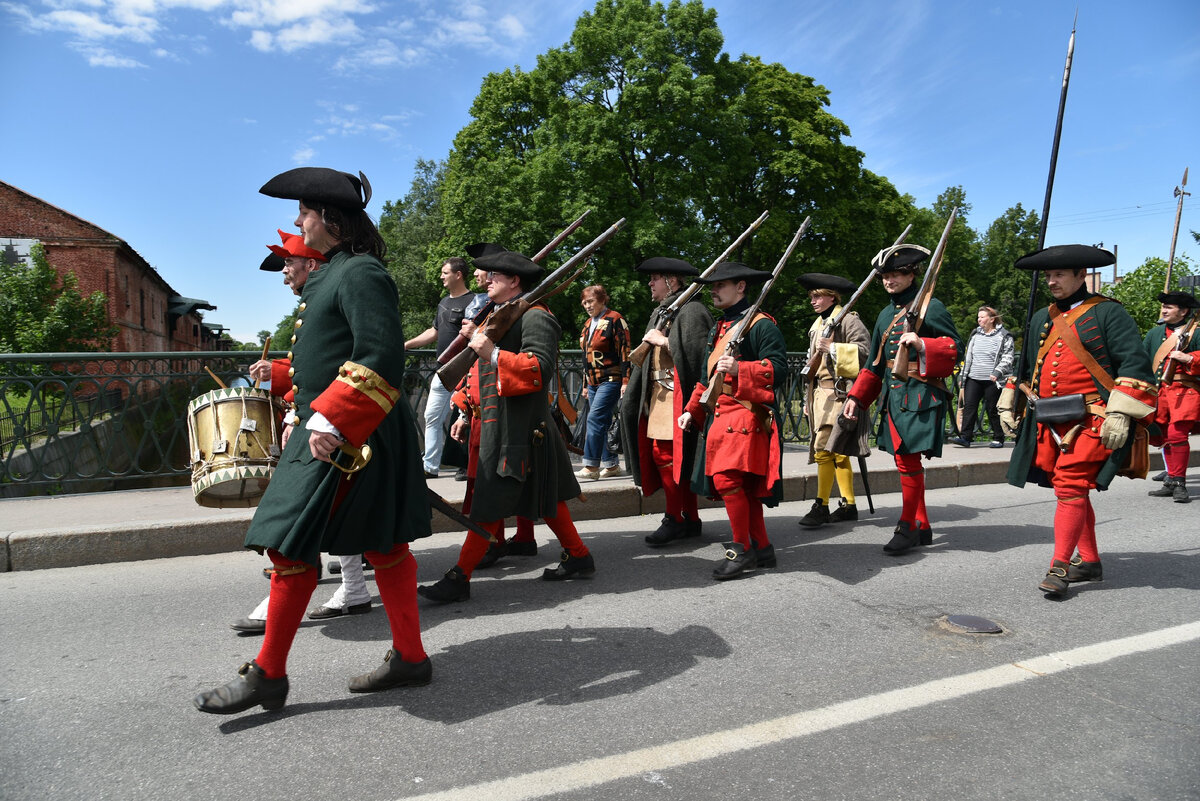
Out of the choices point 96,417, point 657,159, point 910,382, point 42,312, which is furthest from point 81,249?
point 910,382

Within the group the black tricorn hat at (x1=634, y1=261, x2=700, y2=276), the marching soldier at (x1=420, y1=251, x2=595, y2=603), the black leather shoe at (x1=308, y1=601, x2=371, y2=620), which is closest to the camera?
the marching soldier at (x1=420, y1=251, x2=595, y2=603)

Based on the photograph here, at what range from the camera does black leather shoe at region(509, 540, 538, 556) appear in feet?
19.2

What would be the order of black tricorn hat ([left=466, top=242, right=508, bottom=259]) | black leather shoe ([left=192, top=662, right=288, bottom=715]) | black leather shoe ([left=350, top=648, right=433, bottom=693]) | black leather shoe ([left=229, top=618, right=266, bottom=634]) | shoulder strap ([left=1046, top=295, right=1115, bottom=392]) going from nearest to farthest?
black leather shoe ([left=192, top=662, right=288, bottom=715]) → black leather shoe ([left=350, top=648, right=433, bottom=693]) → black leather shoe ([left=229, top=618, right=266, bottom=634]) → shoulder strap ([left=1046, top=295, right=1115, bottom=392]) → black tricorn hat ([left=466, top=242, right=508, bottom=259])

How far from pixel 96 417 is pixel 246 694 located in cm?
580

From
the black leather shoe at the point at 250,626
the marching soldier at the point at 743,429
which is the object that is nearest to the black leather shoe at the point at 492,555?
the marching soldier at the point at 743,429

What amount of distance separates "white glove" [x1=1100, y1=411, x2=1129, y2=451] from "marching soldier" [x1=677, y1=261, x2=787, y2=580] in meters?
1.78

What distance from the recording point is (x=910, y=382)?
229 inches

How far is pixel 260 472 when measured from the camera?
411 cm

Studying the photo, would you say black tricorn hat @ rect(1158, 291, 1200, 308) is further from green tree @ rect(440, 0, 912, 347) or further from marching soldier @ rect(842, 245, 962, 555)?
green tree @ rect(440, 0, 912, 347)

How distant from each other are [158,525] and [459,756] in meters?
4.06

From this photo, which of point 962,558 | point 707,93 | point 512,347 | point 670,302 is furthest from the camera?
point 707,93

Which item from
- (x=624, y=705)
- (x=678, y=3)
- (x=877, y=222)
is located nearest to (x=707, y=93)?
(x=678, y=3)

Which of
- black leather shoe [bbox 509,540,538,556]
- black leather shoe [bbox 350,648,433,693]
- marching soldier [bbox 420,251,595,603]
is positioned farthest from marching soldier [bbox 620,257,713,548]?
black leather shoe [bbox 350,648,433,693]

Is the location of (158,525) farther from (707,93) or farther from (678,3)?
(678,3)
